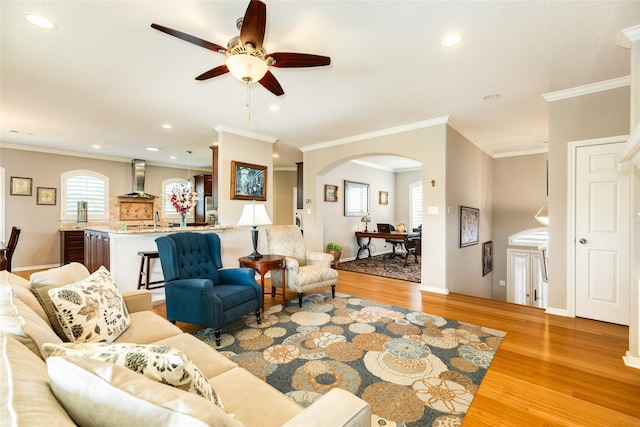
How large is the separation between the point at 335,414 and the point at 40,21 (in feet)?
10.5

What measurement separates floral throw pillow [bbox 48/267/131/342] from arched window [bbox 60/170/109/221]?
250 inches

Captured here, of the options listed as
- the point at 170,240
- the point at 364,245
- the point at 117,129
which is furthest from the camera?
the point at 364,245

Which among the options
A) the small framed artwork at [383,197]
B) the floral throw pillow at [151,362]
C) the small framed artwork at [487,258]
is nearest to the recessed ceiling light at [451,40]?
the floral throw pillow at [151,362]

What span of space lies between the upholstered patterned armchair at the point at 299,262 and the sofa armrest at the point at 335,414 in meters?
2.51

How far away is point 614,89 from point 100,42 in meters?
5.13

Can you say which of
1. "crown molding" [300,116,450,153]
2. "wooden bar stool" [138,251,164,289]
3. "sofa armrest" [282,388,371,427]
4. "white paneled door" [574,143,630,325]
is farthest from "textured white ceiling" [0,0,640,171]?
"sofa armrest" [282,388,371,427]

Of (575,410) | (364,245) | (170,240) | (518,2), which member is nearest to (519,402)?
(575,410)

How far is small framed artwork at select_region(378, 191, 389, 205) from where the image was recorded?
8461 mm

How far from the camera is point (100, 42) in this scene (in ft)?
7.58

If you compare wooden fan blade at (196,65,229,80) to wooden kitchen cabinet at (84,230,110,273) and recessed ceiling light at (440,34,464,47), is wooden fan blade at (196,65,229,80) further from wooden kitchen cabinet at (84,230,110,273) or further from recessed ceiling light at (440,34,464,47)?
wooden kitchen cabinet at (84,230,110,273)

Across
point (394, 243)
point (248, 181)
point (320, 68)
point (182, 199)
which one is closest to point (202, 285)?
point (182, 199)

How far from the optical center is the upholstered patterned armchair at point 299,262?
11.5ft

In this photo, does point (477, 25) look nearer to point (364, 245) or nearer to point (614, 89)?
point (614, 89)

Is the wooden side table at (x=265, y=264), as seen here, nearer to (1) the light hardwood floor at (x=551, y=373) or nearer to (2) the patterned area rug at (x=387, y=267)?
(1) the light hardwood floor at (x=551, y=373)
